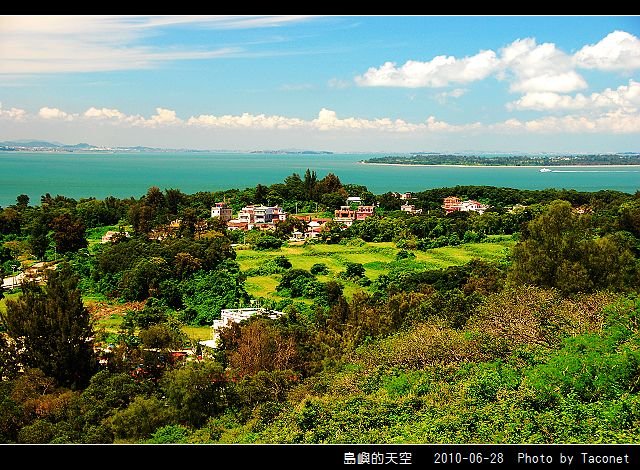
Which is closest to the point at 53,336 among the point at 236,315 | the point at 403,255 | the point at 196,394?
the point at 196,394

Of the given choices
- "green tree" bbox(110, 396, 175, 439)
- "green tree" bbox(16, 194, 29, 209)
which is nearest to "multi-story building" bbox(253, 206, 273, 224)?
"green tree" bbox(16, 194, 29, 209)

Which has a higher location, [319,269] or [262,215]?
[262,215]

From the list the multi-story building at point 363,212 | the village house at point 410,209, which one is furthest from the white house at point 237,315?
the village house at point 410,209

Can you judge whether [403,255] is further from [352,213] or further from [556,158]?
[352,213]

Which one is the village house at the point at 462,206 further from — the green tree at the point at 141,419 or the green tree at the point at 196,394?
the green tree at the point at 141,419

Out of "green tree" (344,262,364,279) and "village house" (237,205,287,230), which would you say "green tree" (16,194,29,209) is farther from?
"green tree" (344,262,364,279)
